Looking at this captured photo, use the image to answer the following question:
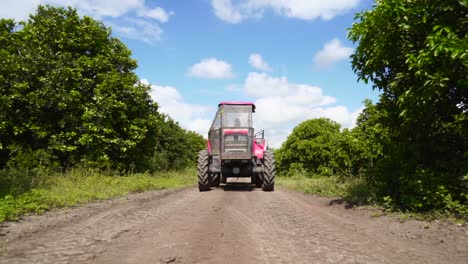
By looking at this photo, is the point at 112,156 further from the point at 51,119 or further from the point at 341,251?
the point at 341,251

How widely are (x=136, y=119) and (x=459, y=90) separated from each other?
1737cm

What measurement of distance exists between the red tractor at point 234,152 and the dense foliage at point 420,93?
5.75 meters

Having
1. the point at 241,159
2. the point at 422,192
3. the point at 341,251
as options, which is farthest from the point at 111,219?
the point at 241,159

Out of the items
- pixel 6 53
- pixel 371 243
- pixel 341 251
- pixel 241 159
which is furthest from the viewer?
pixel 6 53

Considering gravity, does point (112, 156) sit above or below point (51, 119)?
below

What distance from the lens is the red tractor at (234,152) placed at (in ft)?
45.3

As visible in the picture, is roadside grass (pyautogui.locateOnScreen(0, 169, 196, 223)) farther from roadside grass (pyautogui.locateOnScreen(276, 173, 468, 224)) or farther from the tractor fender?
roadside grass (pyautogui.locateOnScreen(276, 173, 468, 224))

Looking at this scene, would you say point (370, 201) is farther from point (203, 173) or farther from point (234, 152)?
point (203, 173)

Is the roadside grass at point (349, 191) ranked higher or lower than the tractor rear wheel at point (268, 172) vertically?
lower

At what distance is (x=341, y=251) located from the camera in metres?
4.57

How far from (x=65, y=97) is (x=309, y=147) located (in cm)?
2891

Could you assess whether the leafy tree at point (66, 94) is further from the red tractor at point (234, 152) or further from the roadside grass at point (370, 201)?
the roadside grass at point (370, 201)

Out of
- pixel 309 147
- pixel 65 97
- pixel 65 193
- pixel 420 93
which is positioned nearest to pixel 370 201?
pixel 420 93

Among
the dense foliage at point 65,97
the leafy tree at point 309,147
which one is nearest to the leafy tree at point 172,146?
the dense foliage at point 65,97
